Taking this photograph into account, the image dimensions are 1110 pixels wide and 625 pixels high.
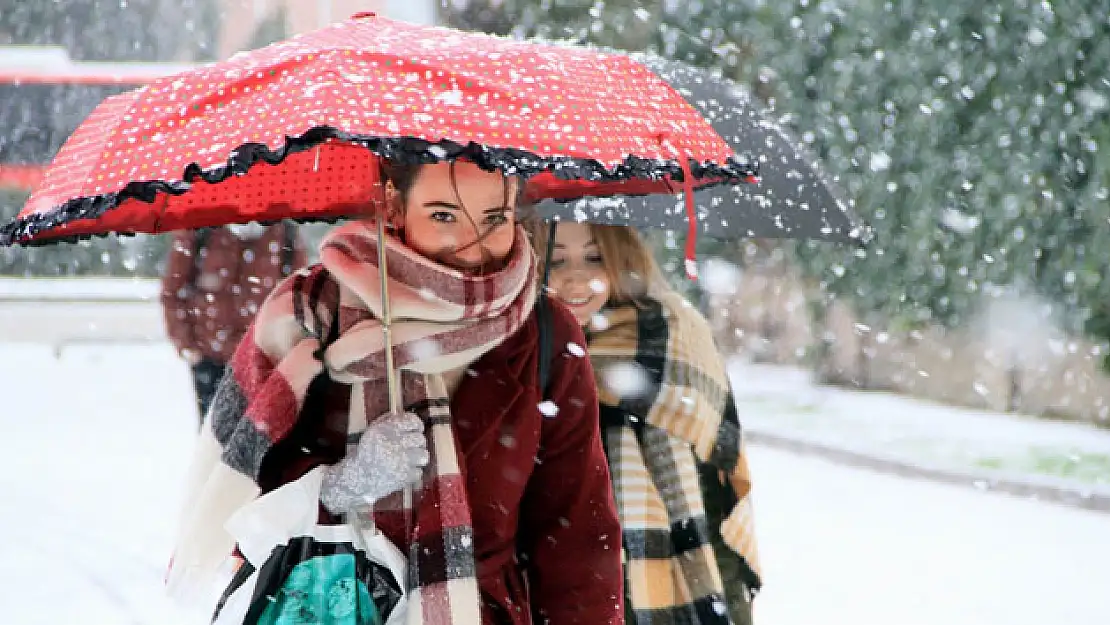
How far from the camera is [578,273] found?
402cm

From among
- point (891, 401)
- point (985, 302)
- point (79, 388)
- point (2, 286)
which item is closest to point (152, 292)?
point (2, 286)

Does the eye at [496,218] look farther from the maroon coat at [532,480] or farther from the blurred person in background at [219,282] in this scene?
the blurred person in background at [219,282]

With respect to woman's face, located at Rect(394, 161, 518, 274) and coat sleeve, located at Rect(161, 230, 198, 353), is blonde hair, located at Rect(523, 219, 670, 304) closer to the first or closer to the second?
woman's face, located at Rect(394, 161, 518, 274)

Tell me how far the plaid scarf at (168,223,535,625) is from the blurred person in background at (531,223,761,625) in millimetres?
1330

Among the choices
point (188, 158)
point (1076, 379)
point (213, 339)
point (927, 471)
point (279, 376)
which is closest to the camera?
point (188, 158)

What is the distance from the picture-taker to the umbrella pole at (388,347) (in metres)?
2.34

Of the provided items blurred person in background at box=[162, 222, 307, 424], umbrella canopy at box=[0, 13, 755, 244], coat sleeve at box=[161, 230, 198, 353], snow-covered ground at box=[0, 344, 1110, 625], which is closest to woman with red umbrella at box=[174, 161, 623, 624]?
umbrella canopy at box=[0, 13, 755, 244]

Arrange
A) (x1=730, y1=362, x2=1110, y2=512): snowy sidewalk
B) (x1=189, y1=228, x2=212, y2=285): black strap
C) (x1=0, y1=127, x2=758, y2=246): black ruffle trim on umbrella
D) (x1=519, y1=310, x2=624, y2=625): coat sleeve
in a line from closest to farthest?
(x1=0, y1=127, x2=758, y2=246): black ruffle trim on umbrella, (x1=519, y1=310, x2=624, y2=625): coat sleeve, (x1=189, y1=228, x2=212, y2=285): black strap, (x1=730, y1=362, x2=1110, y2=512): snowy sidewalk

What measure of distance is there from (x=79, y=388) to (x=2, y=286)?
16.1 feet

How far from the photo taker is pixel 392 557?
234cm

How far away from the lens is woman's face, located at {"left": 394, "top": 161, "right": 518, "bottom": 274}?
2.43 m

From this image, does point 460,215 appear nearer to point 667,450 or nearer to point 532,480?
point 532,480

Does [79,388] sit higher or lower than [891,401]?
lower

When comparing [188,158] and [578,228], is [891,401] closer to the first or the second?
[578,228]
